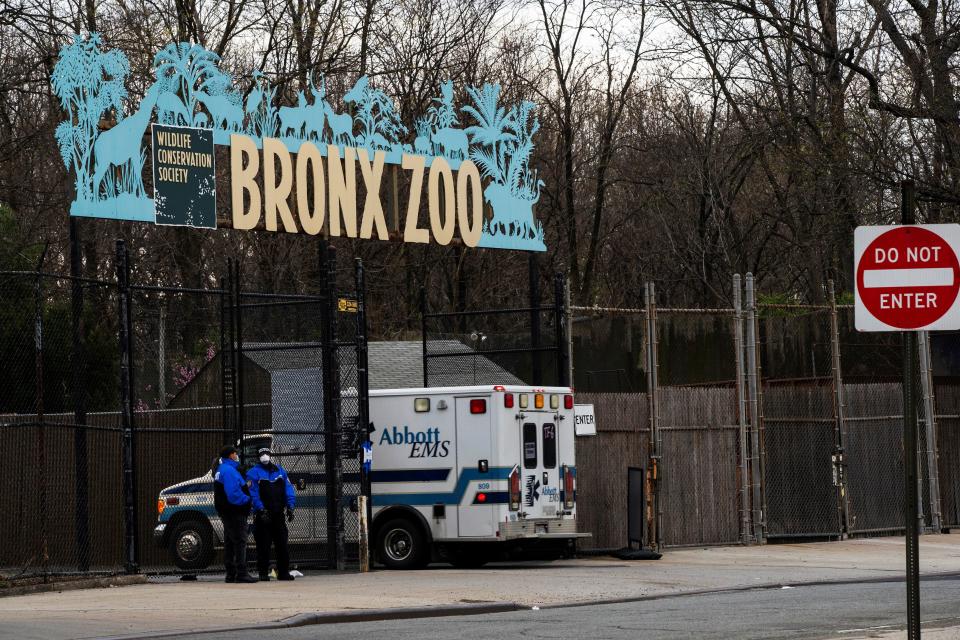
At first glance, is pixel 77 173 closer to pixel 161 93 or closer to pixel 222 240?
pixel 161 93

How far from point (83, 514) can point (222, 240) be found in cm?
1823

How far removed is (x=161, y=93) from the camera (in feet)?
66.6

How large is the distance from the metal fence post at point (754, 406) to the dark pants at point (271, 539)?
8.31 metres

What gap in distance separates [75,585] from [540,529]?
624 cm

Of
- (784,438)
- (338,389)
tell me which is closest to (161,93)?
(338,389)

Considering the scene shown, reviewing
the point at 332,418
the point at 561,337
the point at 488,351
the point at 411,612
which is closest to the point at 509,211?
the point at 488,351

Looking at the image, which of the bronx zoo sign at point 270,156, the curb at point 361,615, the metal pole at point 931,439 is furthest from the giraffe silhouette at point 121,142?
the metal pole at point 931,439

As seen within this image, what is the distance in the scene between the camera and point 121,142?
19781mm

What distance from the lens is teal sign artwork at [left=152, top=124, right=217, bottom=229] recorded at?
2003 centimetres

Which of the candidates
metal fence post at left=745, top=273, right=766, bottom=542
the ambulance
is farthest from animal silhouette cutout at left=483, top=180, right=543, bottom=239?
the ambulance

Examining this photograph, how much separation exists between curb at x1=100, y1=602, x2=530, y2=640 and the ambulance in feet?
15.3

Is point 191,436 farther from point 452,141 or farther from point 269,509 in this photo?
point 452,141

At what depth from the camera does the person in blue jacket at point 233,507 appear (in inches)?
680

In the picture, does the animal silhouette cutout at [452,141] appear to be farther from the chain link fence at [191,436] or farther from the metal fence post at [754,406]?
the metal fence post at [754,406]
